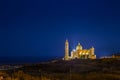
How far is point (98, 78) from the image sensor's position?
3272 cm

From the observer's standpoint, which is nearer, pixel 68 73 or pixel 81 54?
pixel 68 73

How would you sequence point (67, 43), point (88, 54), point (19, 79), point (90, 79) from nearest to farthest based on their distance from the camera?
point (19, 79)
point (90, 79)
point (88, 54)
point (67, 43)

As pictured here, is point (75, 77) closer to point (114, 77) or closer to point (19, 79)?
point (114, 77)

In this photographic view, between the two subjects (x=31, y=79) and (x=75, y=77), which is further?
(x=75, y=77)

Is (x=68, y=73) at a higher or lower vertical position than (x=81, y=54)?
lower

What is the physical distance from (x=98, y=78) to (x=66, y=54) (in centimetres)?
6618

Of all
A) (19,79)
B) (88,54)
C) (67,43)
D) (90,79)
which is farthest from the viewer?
(67,43)

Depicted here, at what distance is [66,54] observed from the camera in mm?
98875

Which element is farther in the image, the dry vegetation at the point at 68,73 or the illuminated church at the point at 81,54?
the illuminated church at the point at 81,54

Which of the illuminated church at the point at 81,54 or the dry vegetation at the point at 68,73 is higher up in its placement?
the illuminated church at the point at 81,54

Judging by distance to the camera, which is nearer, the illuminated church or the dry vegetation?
the dry vegetation

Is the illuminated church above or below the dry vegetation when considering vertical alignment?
above

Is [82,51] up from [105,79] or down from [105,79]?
up

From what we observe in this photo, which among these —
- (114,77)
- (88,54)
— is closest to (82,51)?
(88,54)
